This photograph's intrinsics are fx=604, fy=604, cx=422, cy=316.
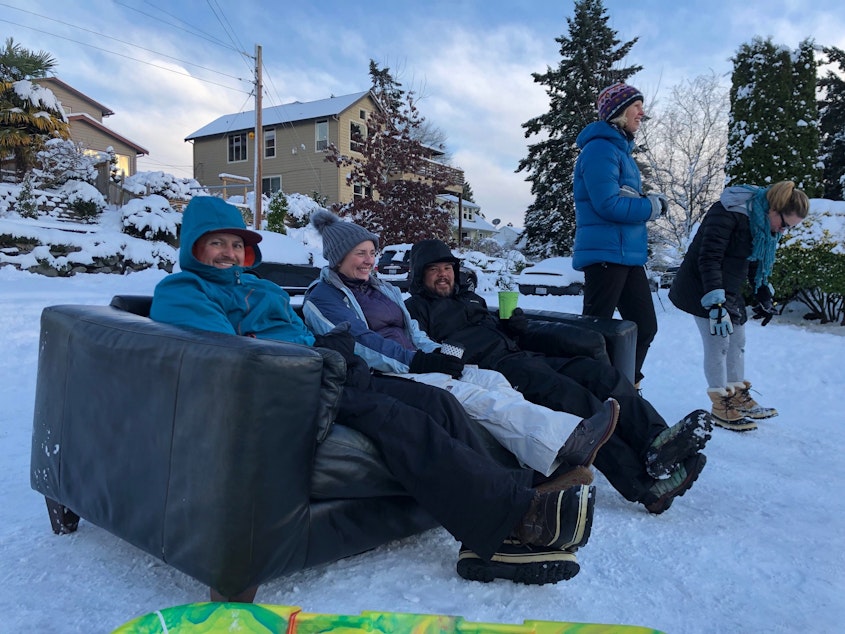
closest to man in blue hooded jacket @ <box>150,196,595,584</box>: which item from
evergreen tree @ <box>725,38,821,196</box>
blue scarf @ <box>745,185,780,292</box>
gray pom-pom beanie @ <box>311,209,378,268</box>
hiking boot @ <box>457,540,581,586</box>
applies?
hiking boot @ <box>457,540,581,586</box>

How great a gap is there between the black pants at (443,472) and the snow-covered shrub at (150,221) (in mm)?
13403

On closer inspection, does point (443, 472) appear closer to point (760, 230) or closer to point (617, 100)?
Answer: point (617, 100)

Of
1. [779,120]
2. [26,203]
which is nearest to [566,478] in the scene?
[779,120]

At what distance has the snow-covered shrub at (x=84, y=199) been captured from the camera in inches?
620

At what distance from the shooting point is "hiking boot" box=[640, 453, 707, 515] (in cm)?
251

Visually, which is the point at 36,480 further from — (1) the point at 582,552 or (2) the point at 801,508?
(2) the point at 801,508

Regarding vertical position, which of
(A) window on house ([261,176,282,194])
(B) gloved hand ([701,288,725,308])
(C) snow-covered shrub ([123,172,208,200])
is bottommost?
(B) gloved hand ([701,288,725,308])

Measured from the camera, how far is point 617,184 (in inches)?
144

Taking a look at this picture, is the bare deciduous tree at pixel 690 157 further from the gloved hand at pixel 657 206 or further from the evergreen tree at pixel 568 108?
the gloved hand at pixel 657 206

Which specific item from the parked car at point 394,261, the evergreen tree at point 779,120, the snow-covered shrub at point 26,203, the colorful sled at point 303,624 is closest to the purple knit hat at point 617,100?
the colorful sled at point 303,624

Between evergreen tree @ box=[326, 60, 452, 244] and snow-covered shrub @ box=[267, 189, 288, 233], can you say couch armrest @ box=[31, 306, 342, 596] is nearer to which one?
evergreen tree @ box=[326, 60, 452, 244]

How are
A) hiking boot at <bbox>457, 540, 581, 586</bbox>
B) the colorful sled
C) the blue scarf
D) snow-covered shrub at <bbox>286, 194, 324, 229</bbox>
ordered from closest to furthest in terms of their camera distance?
the colorful sled
hiking boot at <bbox>457, 540, 581, 586</bbox>
the blue scarf
snow-covered shrub at <bbox>286, 194, 324, 229</bbox>

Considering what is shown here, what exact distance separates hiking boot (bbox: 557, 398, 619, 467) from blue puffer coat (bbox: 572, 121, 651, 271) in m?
1.61

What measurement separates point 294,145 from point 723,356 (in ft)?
91.1
